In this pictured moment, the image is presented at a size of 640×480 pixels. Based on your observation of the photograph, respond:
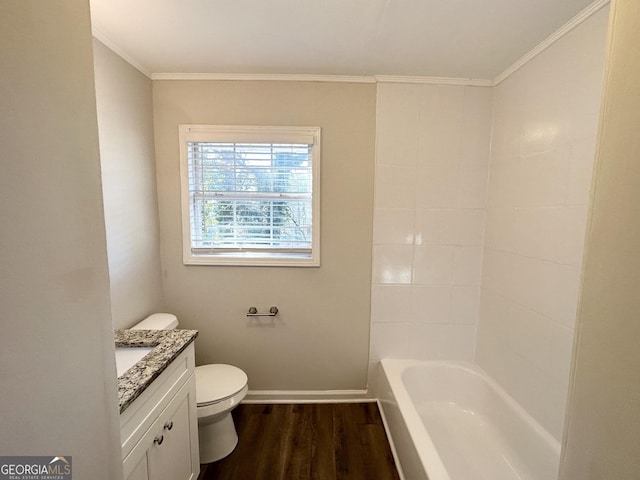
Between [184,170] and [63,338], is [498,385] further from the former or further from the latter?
[184,170]

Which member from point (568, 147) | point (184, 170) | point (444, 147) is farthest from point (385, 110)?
point (184, 170)

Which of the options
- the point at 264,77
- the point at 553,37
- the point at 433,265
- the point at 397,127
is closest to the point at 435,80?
the point at 397,127

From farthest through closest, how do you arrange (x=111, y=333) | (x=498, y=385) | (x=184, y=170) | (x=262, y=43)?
(x=184, y=170) → (x=498, y=385) → (x=262, y=43) → (x=111, y=333)

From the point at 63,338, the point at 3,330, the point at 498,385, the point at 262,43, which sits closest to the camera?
the point at 3,330

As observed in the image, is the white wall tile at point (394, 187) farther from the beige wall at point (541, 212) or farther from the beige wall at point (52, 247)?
the beige wall at point (52, 247)

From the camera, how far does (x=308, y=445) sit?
1739 millimetres

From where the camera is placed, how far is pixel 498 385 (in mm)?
1803

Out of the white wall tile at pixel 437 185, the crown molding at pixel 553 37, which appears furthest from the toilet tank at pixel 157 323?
the crown molding at pixel 553 37

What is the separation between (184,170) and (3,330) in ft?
5.44

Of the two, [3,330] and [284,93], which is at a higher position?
[284,93]

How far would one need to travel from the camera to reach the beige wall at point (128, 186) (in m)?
1.47

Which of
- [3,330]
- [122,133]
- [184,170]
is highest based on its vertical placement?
[122,133]

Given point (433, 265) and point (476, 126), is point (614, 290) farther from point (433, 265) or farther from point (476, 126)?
point (476, 126)

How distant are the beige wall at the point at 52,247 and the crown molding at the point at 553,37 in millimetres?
1855
